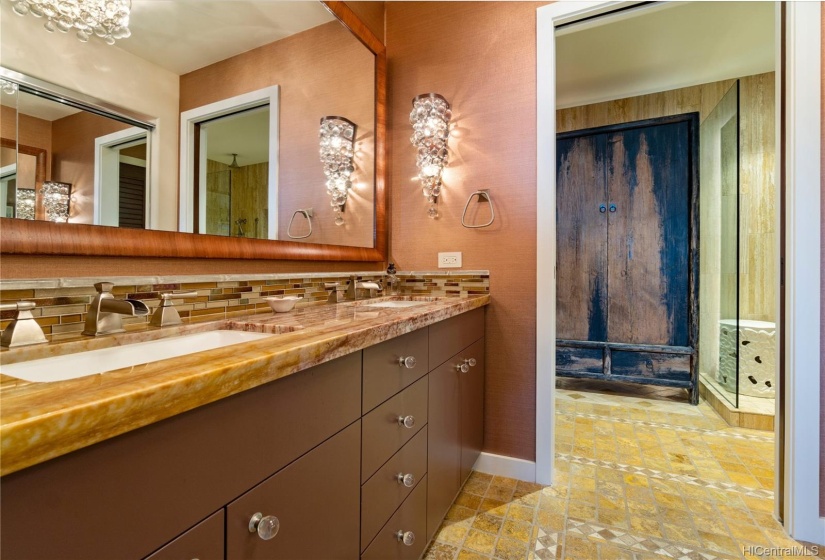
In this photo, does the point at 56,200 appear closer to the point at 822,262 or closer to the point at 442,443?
the point at 442,443

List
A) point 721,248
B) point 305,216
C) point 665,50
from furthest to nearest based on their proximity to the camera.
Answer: point 721,248, point 665,50, point 305,216

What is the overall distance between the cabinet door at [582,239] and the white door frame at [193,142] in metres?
2.65

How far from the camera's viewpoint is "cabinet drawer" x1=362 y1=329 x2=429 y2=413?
0.96m

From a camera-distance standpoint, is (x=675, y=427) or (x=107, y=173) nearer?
(x=107, y=173)

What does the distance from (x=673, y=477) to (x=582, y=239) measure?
77.4 inches

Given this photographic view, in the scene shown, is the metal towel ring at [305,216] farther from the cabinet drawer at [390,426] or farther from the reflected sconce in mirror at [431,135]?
the cabinet drawer at [390,426]

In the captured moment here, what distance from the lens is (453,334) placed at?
5.06ft

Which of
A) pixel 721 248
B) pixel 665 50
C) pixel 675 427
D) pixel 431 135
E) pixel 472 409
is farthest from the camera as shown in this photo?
pixel 721 248

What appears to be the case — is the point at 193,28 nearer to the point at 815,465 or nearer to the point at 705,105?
Answer: the point at 815,465

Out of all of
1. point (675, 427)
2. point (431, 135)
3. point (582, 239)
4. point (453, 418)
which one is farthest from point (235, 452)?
point (582, 239)

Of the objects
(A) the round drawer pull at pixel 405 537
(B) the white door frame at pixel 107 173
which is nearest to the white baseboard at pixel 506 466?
(A) the round drawer pull at pixel 405 537

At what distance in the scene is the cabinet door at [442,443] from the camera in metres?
1.35

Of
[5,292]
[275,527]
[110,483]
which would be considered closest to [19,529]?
[110,483]

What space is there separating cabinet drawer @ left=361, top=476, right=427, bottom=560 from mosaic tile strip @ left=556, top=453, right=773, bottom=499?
3.79 feet
